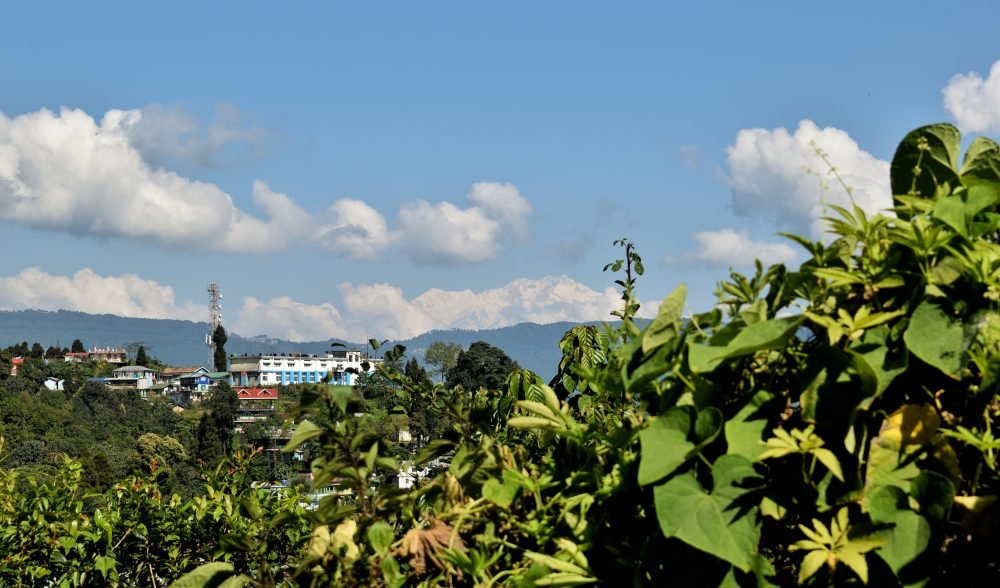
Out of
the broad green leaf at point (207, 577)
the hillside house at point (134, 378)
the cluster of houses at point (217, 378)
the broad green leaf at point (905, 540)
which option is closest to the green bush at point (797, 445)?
the broad green leaf at point (905, 540)

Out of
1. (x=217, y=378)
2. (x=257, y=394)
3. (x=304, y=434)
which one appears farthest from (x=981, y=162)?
(x=217, y=378)

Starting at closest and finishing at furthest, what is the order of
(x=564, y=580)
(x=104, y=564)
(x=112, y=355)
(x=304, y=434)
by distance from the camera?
(x=564, y=580) < (x=304, y=434) < (x=104, y=564) < (x=112, y=355)

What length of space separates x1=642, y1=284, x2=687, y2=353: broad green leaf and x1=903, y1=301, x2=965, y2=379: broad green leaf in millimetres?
306

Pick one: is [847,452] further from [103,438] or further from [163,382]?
[163,382]

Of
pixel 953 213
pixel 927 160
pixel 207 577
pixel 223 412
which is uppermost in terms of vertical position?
pixel 927 160

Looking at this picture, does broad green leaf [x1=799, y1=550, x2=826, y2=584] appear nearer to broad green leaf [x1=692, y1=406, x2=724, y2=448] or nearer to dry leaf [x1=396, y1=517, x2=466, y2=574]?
broad green leaf [x1=692, y1=406, x2=724, y2=448]

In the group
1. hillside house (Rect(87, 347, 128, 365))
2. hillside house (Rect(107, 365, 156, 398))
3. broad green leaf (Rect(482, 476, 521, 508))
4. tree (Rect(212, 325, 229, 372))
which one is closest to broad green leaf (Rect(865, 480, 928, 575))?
broad green leaf (Rect(482, 476, 521, 508))

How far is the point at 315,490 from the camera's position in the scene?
5.69ft

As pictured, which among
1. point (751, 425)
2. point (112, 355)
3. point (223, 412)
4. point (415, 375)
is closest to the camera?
point (751, 425)

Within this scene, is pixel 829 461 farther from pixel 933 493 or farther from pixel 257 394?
pixel 257 394

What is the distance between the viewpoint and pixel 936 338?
1250 millimetres

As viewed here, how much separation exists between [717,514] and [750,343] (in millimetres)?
235

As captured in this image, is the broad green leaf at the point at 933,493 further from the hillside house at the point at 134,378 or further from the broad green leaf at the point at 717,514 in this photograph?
the hillside house at the point at 134,378

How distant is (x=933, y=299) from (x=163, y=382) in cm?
16176
